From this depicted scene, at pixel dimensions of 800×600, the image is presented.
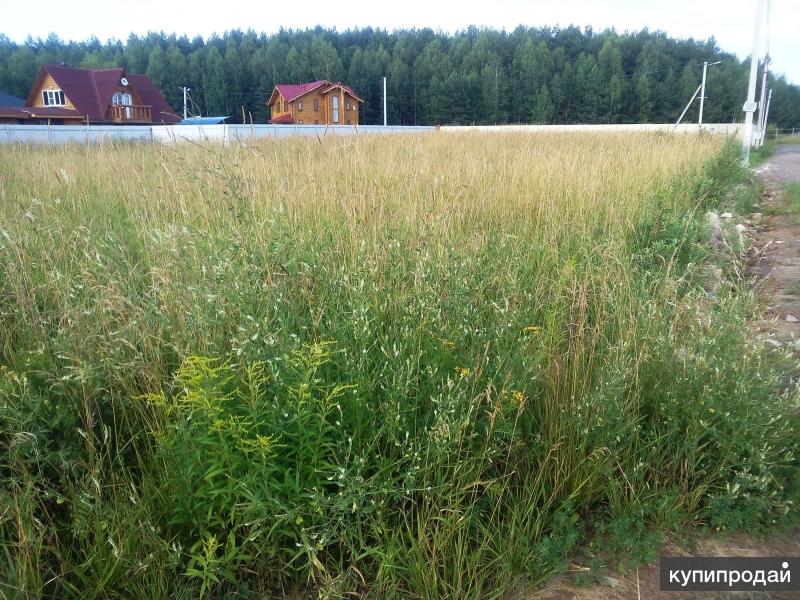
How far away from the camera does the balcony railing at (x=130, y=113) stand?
3747 centimetres

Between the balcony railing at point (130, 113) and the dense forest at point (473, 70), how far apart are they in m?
11.1

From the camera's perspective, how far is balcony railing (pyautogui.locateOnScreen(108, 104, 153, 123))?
37469 mm

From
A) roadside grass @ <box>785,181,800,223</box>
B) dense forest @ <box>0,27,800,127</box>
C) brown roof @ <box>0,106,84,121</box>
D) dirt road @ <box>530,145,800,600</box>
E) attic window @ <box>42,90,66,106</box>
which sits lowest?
dirt road @ <box>530,145,800,600</box>

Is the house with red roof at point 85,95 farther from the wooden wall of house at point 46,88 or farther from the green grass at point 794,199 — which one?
the green grass at point 794,199

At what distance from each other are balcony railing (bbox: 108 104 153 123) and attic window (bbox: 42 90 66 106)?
2.98 meters

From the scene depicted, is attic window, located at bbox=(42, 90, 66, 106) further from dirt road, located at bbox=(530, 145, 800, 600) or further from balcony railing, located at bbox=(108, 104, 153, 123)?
dirt road, located at bbox=(530, 145, 800, 600)

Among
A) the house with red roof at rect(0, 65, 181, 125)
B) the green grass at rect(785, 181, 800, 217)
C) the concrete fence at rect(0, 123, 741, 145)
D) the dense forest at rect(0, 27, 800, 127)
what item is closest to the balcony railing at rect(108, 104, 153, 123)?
the house with red roof at rect(0, 65, 181, 125)

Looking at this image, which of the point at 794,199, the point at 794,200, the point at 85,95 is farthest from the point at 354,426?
the point at 85,95

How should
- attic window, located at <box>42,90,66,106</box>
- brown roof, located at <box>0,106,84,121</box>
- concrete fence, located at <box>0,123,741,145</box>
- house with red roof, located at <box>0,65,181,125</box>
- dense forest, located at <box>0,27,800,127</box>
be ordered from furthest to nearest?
1. dense forest, located at <box>0,27,800,127</box>
2. attic window, located at <box>42,90,66,106</box>
3. house with red roof, located at <box>0,65,181,125</box>
4. brown roof, located at <box>0,106,84,121</box>
5. concrete fence, located at <box>0,123,741,145</box>

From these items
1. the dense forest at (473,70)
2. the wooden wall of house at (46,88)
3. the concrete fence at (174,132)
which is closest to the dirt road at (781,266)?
the concrete fence at (174,132)

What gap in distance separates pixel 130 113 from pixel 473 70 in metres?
36.2

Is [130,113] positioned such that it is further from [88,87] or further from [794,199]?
[794,199]

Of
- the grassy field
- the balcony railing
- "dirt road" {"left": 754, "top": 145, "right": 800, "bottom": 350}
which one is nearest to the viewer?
the grassy field

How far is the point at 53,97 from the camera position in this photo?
36.7 meters
